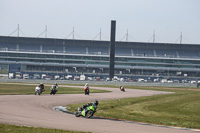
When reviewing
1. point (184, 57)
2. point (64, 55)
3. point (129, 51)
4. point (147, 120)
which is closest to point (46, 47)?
point (64, 55)

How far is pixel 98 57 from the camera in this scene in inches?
5842

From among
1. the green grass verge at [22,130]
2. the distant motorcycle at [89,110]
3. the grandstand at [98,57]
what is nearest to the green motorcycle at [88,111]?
the distant motorcycle at [89,110]

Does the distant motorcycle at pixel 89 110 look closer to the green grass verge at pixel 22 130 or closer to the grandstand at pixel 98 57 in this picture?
the green grass verge at pixel 22 130

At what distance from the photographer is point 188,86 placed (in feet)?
306

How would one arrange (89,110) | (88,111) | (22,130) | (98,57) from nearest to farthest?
(22,130)
(89,110)
(88,111)
(98,57)

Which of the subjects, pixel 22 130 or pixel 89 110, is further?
pixel 89 110

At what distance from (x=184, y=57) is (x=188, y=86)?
63.8 meters

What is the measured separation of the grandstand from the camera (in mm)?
145000

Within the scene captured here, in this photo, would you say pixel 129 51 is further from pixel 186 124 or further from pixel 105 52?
pixel 186 124

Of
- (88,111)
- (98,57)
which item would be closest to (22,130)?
(88,111)

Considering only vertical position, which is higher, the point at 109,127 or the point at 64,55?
the point at 64,55

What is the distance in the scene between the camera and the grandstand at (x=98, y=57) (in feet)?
476

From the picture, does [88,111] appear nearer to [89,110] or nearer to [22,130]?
[89,110]

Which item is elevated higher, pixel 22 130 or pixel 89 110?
pixel 89 110
